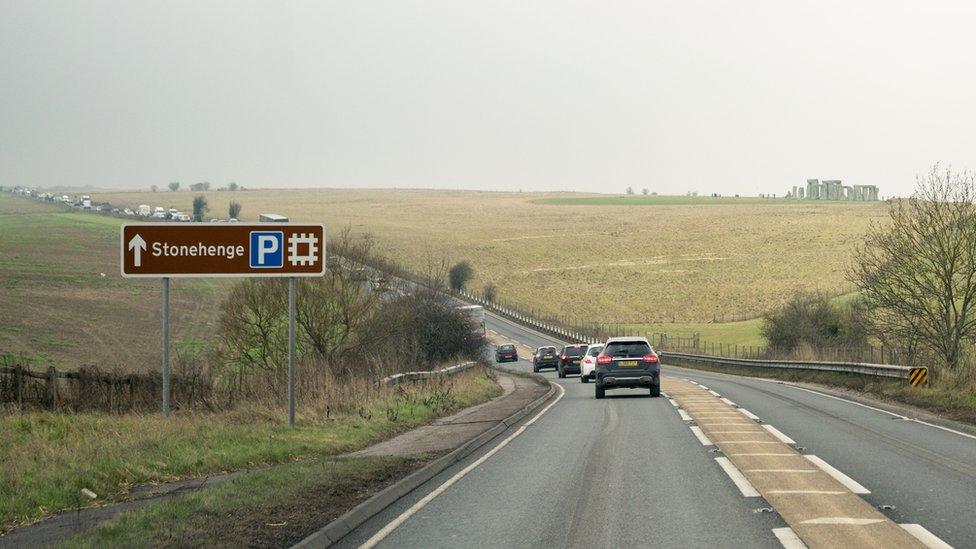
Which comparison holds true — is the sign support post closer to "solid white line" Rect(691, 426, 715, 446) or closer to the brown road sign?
the brown road sign

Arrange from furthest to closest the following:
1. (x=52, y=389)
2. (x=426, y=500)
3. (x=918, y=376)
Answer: (x=918, y=376), (x=52, y=389), (x=426, y=500)

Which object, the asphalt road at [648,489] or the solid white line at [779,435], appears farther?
the solid white line at [779,435]

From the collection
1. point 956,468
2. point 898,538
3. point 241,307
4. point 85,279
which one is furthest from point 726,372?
point 898,538

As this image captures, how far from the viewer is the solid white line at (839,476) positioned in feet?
41.2

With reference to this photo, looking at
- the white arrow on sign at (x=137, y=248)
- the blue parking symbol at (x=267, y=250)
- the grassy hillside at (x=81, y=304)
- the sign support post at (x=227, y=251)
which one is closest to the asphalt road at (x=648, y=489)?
the sign support post at (x=227, y=251)

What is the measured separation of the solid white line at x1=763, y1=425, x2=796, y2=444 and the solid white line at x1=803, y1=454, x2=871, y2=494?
2.12 m

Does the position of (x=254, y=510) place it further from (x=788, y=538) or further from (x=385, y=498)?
(x=788, y=538)

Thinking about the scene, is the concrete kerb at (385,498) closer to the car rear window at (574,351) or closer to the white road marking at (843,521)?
the white road marking at (843,521)

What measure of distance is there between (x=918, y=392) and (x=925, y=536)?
20.7 metres

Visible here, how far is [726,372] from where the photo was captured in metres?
60.4

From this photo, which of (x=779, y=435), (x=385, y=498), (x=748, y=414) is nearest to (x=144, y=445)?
(x=385, y=498)

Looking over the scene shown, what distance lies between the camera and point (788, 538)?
9586mm

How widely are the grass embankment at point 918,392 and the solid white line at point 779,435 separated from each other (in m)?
4.42

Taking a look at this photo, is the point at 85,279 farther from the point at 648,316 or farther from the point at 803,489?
the point at 803,489
